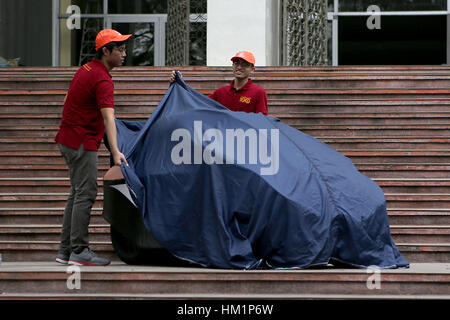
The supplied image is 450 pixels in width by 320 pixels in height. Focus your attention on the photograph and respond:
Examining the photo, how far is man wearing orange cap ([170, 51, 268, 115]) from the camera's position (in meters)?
6.63

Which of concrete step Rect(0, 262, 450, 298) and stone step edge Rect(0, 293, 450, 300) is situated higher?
concrete step Rect(0, 262, 450, 298)

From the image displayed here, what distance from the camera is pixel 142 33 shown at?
61.7ft

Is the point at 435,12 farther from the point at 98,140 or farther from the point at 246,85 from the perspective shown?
the point at 98,140

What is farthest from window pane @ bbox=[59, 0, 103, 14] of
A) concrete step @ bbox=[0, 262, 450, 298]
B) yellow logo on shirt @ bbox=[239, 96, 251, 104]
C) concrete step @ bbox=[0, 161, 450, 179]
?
concrete step @ bbox=[0, 262, 450, 298]

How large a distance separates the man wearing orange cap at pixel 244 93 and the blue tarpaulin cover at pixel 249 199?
0.65 m

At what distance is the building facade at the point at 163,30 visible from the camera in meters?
16.6

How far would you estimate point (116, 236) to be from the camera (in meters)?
5.98

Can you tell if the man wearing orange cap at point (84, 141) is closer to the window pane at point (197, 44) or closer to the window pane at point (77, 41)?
the window pane at point (197, 44)

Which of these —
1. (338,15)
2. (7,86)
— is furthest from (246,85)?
(338,15)

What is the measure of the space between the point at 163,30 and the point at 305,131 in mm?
10620

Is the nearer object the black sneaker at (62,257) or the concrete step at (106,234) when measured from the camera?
the black sneaker at (62,257)

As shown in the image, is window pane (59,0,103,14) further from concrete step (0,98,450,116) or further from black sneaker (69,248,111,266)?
black sneaker (69,248,111,266)

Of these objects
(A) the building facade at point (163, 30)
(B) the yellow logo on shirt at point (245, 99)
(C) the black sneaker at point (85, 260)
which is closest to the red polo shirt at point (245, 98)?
(B) the yellow logo on shirt at point (245, 99)

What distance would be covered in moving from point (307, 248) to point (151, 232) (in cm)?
111
